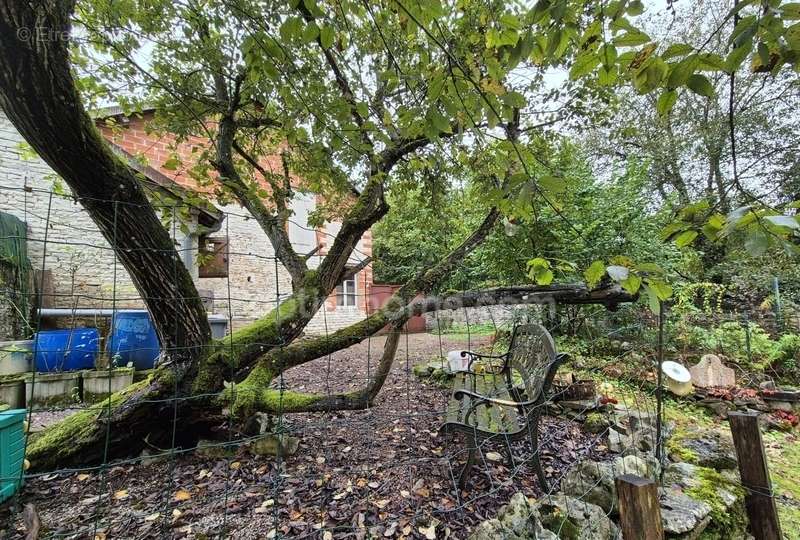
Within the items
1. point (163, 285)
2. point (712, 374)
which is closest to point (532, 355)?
point (163, 285)

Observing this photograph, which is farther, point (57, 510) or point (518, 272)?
point (518, 272)

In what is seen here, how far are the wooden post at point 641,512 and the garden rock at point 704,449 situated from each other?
5.85ft

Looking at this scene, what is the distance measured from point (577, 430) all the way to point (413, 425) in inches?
60.8

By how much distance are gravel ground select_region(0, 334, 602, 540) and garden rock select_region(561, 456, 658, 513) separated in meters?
0.34

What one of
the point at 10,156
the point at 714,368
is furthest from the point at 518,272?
the point at 10,156

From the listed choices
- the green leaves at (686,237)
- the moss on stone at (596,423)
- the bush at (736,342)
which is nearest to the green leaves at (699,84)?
the green leaves at (686,237)

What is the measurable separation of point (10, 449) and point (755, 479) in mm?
4030

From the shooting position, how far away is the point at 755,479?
69.4 inches

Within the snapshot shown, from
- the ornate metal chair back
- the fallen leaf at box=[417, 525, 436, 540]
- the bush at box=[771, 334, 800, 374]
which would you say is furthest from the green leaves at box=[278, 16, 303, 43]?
the bush at box=[771, 334, 800, 374]

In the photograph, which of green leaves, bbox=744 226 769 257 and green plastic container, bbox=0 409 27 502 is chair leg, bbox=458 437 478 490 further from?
green plastic container, bbox=0 409 27 502

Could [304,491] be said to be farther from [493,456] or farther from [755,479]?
[755,479]

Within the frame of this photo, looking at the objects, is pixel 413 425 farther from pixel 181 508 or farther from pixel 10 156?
pixel 10 156

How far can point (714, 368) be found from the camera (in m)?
4.17

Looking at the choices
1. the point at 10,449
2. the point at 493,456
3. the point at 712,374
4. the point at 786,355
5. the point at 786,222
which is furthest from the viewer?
the point at 786,355
